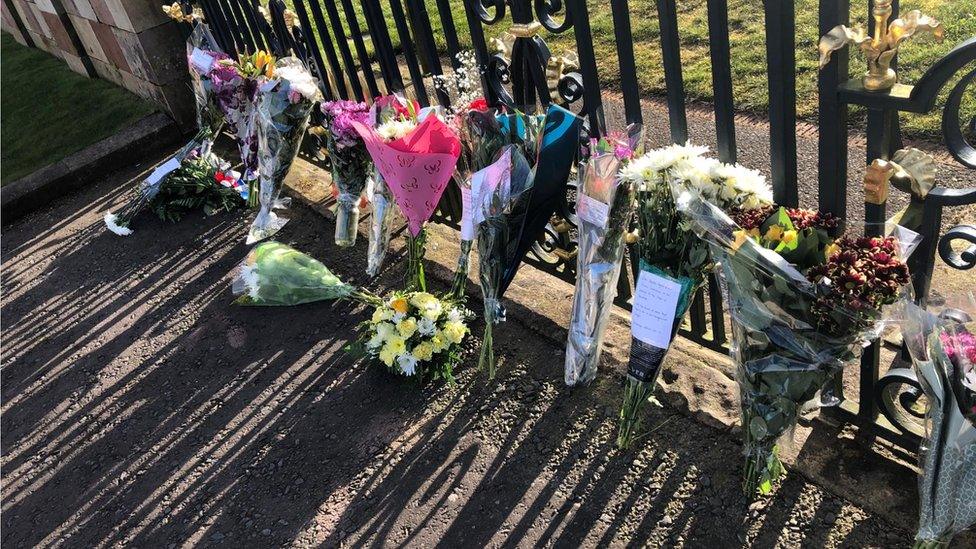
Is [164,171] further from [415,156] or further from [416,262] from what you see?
[415,156]

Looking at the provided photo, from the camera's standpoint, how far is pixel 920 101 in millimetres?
1903

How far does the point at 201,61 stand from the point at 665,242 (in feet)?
11.4

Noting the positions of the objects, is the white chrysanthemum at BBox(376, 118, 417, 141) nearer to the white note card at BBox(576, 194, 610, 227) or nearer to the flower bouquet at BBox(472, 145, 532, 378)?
the flower bouquet at BBox(472, 145, 532, 378)

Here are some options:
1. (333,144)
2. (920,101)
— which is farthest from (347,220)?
(920,101)

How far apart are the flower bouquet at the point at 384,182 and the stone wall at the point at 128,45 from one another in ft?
9.73

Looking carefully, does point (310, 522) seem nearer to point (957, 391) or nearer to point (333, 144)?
point (333, 144)

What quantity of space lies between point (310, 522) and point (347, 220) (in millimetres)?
1847

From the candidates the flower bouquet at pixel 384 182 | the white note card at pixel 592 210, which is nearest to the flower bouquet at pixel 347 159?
the flower bouquet at pixel 384 182

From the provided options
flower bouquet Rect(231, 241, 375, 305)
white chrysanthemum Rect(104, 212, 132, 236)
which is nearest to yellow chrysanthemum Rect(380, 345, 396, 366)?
flower bouquet Rect(231, 241, 375, 305)

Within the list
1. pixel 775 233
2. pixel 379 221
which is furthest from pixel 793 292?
pixel 379 221

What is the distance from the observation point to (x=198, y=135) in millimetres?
5219

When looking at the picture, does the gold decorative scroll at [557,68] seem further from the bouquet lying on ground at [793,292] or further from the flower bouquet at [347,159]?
the flower bouquet at [347,159]

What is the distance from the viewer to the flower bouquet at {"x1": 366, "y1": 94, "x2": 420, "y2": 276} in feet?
10.6

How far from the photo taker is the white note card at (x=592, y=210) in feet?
8.39
